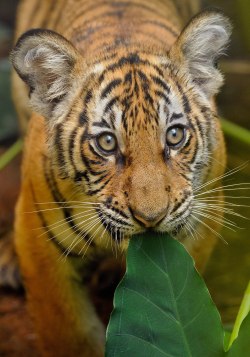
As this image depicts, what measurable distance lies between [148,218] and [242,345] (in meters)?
0.43

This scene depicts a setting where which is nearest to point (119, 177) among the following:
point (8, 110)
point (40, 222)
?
point (40, 222)

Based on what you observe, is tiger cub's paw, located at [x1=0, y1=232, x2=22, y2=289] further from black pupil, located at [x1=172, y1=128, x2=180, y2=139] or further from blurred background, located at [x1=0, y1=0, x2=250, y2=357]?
black pupil, located at [x1=172, y1=128, x2=180, y2=139]

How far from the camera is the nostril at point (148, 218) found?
2.61 metres

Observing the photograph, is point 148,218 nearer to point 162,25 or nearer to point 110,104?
point 110,104

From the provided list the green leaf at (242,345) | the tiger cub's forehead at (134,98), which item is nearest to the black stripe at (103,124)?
the tiger cub's forehead at (134,98)

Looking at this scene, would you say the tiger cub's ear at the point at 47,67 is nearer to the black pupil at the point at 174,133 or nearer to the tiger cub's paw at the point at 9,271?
the black pupil at the point at 174,133

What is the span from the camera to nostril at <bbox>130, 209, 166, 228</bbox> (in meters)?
2.61

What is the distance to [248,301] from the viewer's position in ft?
9.25

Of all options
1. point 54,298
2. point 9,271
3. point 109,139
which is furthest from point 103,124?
point 9,271

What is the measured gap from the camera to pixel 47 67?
3.03 metres

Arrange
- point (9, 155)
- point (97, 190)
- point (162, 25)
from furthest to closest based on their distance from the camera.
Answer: point (9, 155)
point (162, 25)
point (97, 190)

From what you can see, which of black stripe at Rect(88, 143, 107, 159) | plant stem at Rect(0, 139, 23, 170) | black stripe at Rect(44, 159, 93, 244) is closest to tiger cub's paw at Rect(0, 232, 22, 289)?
plant stem at Rect(0, 139, 23, 170)

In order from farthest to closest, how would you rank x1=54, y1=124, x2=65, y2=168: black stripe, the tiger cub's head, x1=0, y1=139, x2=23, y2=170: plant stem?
x1=0, y1=139, x2=23, y2=170: plant stem, x1=54, y1=124, x2=65, y2=168: black stripe, the tiger cub's head

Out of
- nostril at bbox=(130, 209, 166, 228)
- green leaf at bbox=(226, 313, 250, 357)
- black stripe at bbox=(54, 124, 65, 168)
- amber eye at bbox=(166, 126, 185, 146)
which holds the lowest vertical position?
green leaf at bbox=(226, 313, 250, 357)
